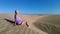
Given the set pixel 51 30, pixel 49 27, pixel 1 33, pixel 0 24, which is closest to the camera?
pixel 1 33

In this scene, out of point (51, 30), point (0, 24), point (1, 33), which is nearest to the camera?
point (1, 33)

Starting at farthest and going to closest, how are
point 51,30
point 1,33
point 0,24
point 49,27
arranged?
point 49,27 → point 51,30 → point 0,24 → point 1,33

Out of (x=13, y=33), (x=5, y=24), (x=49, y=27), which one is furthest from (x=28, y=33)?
(x=49, y=27)

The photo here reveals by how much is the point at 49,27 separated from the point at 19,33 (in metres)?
4.23

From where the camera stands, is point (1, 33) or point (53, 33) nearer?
point (1, 33)

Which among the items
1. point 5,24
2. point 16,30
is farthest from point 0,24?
point 16,30

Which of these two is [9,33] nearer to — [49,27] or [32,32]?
[32,32]

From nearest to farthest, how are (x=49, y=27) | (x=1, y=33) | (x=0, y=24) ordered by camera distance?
(x=1, y=33), (x=0, y=24), (x=49, y=27)

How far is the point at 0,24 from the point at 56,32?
3492 millimetres

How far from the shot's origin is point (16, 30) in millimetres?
8500

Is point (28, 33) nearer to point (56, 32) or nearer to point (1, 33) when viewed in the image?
point (1, 33)

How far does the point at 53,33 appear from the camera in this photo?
10641 mm

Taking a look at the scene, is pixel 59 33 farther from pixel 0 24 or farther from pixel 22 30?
pixel 0 24

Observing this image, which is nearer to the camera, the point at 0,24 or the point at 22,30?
the point at 22,30
